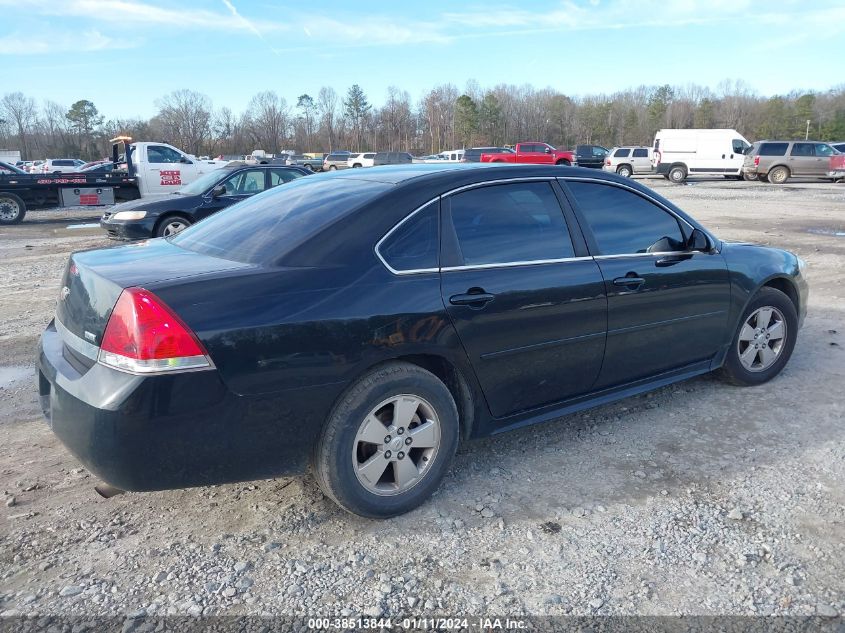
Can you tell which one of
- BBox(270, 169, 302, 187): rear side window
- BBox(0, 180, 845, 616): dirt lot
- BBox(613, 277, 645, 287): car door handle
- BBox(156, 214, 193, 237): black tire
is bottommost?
BBox(0, 180, 845, 616): dirt lot

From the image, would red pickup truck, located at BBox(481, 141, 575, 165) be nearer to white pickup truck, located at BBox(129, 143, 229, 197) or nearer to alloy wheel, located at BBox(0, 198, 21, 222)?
white pickup truck, located at BBox(129, 143, 229, 197)

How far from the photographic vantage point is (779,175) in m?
29.4

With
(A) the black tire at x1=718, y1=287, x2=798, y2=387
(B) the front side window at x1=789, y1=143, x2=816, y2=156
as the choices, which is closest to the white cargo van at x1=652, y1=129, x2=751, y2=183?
(B) the front side window at x1=789, y1=143, x2=816, y2=156

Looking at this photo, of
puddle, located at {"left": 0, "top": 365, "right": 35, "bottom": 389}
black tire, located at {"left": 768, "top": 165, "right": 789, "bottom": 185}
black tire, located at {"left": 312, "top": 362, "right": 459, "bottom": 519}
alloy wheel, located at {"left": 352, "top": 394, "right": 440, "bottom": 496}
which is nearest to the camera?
black tire, located at {"left": 312, "top": 362, "right": 459, "bottom": 519}

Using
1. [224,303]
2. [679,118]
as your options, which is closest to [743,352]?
[224,303]

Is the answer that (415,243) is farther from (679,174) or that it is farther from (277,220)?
(679,174)

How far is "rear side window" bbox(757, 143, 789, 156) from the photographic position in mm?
28859

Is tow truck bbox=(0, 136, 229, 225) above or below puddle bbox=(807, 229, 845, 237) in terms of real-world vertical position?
above

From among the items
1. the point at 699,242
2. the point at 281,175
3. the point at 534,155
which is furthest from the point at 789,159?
the point at 699,242

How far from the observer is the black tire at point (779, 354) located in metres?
4.47

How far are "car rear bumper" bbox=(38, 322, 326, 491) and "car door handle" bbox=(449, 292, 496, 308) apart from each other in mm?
779

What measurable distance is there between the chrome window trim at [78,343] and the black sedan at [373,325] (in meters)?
0.02

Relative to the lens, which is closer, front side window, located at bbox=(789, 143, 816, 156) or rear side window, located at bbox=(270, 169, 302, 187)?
rear side window, located at bbox=(270, 169, 302, 187)

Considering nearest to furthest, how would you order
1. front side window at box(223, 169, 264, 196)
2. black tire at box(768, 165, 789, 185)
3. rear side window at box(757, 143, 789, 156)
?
front side window at box(223, 169, 264, 196), rear side window at box(757, 143, 789, 156), black tire at box(768, 165, 789, 185)
